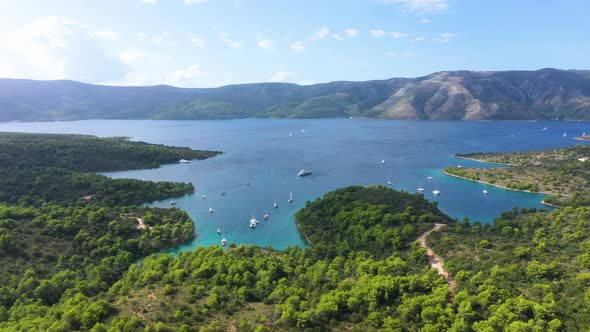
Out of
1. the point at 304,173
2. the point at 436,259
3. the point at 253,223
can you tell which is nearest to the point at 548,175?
the point at 304,173

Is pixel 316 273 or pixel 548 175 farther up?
pixel 316 273

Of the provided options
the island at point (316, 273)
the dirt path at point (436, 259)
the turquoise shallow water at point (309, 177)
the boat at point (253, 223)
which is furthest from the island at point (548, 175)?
the boat at point (253, 223)

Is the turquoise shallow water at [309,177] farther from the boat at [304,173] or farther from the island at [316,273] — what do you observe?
the island at [316,273]

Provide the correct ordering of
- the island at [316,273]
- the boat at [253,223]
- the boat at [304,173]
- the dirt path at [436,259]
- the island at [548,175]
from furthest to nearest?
A: the boat at [304,173] < the island at [548,175] < the boat at [253,223] < the dirt path at [436,259] < the island at [316,273]

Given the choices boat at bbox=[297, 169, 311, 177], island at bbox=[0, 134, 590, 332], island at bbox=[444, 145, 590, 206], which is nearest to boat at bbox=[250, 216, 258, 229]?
island at bbox=[0, 134, 590, 332]

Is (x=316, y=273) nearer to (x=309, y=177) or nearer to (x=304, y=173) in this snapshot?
(x=309, y=177)

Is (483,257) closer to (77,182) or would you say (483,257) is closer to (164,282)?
(164,282)
